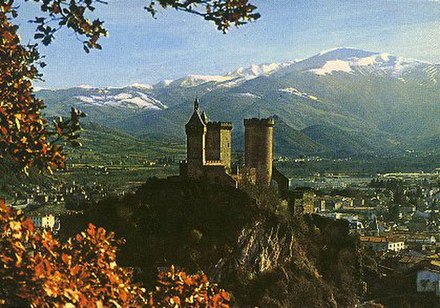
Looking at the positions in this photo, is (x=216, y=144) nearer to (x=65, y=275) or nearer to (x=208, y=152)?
(x=208, y=152)

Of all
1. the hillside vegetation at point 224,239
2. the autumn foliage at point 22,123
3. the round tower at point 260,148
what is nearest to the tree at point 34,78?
the autumn foliage at point 22,123

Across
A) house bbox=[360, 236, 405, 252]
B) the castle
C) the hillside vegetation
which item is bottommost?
house bbox=[360, 236, 405, 252]

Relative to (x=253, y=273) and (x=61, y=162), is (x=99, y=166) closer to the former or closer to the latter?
(x=253, y=273)

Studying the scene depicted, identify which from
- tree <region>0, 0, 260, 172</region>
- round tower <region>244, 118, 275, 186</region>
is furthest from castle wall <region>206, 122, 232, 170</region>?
tree <region>0, 0, 260, 172</region>

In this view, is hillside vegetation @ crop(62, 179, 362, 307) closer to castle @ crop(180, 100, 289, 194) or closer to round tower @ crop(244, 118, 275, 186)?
castle @ crop(180, 100, 289, 194)

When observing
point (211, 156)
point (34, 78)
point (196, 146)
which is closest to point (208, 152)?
point (211, 156)

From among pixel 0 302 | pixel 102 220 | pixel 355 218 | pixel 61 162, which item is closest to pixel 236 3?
pixel 61 162
